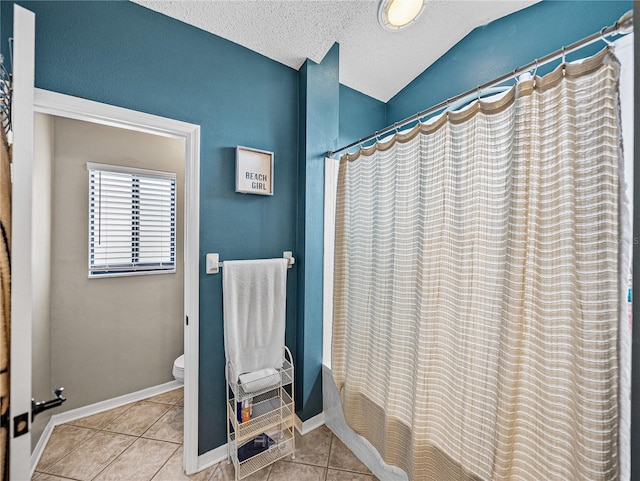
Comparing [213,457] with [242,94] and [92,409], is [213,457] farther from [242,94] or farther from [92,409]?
[242,94]

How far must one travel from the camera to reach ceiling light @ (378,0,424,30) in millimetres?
1500

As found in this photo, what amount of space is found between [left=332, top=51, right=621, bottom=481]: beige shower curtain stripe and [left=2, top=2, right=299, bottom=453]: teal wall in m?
0.72

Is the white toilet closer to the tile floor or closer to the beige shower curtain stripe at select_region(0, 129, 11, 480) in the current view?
the tile floor

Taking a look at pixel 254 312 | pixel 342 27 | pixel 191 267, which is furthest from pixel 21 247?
pixel 342 27

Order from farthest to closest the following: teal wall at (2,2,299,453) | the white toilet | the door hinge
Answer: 1. the white toilet
2. teal wall at (2,2,299,453)
3. the door hinge

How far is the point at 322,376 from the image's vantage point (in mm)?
1918

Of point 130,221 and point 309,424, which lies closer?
point 309,424

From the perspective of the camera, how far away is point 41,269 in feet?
5.36

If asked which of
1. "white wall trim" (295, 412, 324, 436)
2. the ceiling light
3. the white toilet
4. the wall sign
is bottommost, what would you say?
"white wall trim" (295, 412, 324, 436)

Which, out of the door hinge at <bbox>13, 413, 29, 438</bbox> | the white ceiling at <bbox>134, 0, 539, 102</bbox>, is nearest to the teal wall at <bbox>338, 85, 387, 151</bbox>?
the white ceiling at <bbox>134, 0, 539, 102</bbox>

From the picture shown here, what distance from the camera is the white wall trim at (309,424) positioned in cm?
181

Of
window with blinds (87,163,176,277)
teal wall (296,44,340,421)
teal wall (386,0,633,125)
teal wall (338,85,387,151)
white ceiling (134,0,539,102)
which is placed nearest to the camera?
teal wall (386,0,633,125)

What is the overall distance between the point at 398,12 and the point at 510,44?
2.36 ft

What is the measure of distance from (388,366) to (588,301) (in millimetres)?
880
